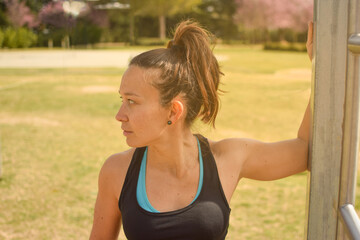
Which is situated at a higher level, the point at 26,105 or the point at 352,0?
the point at 352,0

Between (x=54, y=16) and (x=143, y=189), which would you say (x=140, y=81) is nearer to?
(x=143, y=189)

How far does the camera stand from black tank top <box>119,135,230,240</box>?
46.8 inches

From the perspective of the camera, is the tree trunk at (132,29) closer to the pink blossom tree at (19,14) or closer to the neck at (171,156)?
the pink blossom tree at (19,14)

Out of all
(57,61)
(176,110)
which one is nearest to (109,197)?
(176,110)

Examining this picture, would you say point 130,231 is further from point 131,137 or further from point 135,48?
point 135,48

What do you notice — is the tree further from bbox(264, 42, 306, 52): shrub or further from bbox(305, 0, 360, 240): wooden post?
bbox(305, 0, 360, 240): wooden post

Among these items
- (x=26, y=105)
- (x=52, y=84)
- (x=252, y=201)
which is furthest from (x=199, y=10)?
(x=252, y=201)

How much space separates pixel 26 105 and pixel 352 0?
776cm

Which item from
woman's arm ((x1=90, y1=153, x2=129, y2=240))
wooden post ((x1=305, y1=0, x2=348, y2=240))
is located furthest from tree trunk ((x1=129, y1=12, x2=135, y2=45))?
wooden post ((x1=305, y1=0, x2=348, y2=240))

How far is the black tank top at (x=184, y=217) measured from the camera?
119 cm

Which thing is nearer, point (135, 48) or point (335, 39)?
point (335, 39)

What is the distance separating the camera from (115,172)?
1.30 m

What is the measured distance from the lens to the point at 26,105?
808cm

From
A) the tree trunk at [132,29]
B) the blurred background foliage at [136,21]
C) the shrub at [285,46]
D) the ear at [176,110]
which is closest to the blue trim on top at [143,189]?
the ear at [176,110]
